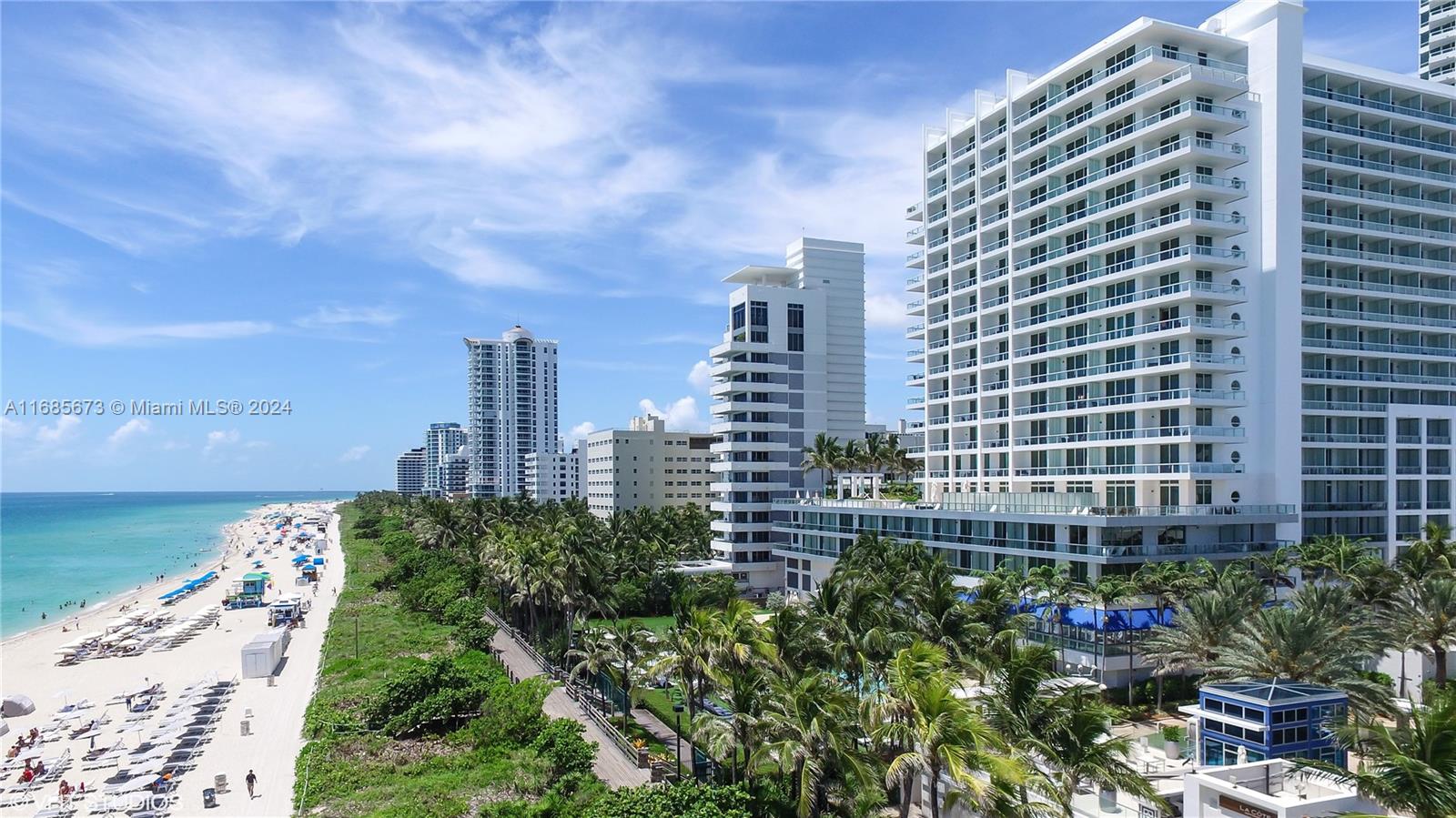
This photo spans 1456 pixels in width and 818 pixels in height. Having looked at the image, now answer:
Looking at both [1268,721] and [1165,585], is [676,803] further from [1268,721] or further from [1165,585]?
[1165,585]

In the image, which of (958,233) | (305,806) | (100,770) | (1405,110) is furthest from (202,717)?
(1405,110)

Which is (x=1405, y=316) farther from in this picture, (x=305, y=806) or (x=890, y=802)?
(x=305, y=806)

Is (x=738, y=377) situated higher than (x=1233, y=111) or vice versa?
(x=1233, y=111)

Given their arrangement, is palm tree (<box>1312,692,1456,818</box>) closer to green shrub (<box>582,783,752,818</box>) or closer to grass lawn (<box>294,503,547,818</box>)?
green shrub (<box>582,783,752,818</box>)

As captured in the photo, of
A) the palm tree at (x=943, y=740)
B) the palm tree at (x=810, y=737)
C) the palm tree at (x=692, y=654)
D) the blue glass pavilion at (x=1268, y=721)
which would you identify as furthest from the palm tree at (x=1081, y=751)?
the palm tree at (x=692, y=654)

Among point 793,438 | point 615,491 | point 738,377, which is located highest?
point 738,377

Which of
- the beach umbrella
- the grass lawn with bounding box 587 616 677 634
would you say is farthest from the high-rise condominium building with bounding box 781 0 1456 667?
the beach umbrella
